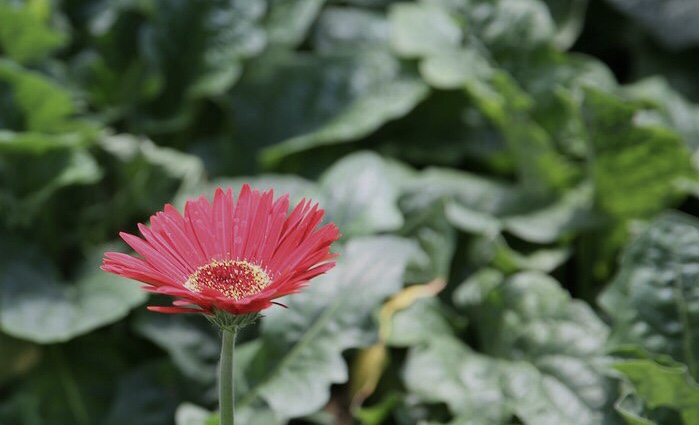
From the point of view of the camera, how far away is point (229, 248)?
90cm

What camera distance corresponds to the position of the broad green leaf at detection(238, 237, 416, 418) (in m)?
1.32

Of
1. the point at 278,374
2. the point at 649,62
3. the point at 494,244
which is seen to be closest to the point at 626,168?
the point at 494,244

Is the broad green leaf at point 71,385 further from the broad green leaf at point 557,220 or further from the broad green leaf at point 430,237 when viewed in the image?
the broad green leaf at point 557,220

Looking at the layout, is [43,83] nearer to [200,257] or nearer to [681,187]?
[200,257]

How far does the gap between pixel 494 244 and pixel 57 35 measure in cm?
88

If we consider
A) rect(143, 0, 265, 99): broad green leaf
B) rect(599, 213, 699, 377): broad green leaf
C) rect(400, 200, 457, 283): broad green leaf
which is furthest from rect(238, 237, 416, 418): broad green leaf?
rect(143, 0, 265, 99): broad green leaf

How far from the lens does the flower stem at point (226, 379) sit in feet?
2.80

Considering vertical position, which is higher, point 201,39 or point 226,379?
point 201,39

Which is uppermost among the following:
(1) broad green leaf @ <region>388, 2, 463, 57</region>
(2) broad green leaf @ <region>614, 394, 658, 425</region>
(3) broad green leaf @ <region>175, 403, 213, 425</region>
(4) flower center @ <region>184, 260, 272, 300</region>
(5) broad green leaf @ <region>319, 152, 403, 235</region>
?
(1) broad green leaf @ <region>388, 2, 463, 57</region>

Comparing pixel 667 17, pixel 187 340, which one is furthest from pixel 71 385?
pixel 667 17

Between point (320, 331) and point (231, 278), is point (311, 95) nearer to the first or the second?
point (320, 331)

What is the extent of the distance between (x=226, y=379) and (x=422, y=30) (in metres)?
1.14

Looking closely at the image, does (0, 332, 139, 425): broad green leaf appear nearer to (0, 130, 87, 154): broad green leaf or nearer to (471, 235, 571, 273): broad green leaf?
(0, 130, 87, 154): broad green leaf

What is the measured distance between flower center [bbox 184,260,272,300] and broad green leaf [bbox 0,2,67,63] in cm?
102
